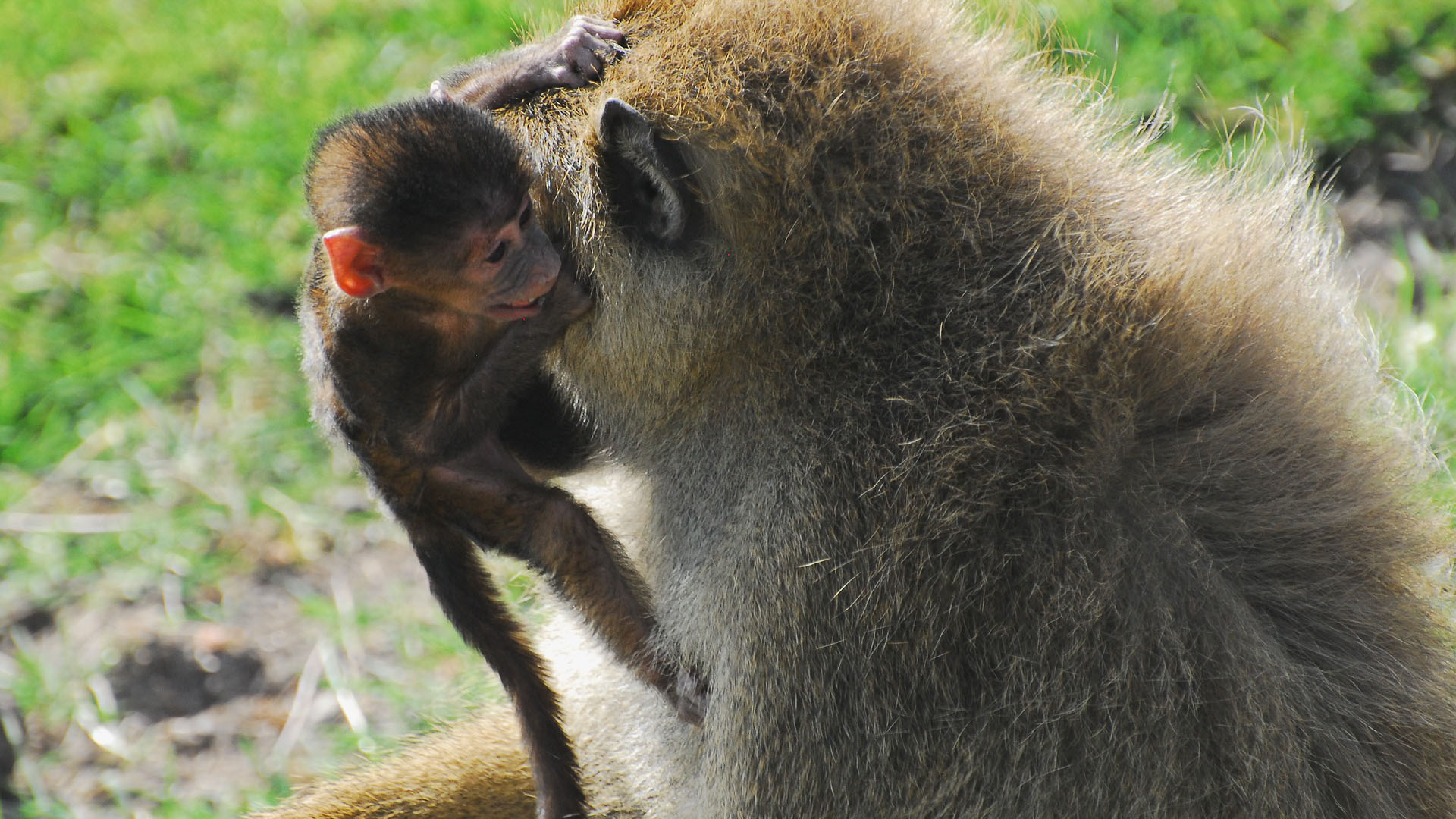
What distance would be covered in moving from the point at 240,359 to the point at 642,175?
11.0 ft

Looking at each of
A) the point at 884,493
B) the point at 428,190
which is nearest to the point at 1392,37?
the point at 884,493

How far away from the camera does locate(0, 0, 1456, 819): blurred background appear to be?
4.34 metres

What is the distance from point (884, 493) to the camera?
2555mm

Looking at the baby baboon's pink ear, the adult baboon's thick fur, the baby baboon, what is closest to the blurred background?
the adult baboon's thick fur

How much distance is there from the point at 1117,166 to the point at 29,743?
3628 mm

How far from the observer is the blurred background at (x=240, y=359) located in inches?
171

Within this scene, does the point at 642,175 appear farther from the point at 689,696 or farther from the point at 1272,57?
the point at 1272,57

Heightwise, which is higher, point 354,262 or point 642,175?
point 642,175

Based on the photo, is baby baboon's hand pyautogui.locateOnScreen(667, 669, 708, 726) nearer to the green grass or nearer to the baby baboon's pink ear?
the baby baboon's pink ear

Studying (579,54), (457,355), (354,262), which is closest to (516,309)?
(457,355)

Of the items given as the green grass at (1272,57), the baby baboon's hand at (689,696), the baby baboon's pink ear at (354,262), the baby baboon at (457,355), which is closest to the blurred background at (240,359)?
the green grass at (1272,57)

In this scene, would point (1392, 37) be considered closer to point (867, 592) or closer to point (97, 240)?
point (867, 592)

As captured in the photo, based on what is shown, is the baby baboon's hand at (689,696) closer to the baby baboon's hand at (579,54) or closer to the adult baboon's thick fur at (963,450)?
the adult baboon's thick fur at (963,450)

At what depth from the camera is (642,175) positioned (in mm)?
2660
